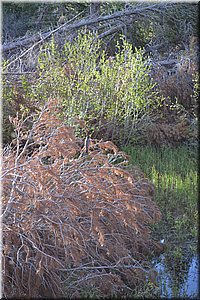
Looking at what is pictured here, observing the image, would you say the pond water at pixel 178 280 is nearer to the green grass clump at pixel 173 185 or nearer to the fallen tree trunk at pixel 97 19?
the green grass clump at pixel 173 185

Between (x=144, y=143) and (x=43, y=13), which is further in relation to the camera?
(x=43, y=13)

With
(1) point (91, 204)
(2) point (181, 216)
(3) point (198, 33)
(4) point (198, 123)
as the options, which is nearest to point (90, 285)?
(1) point (91, 204)

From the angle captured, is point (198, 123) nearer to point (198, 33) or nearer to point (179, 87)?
point (179, 87)

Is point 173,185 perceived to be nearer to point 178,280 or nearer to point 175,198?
point 175,198

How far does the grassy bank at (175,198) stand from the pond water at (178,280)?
0.01 meters

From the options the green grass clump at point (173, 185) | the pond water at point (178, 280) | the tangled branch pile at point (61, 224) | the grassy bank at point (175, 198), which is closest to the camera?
the tangled branch pile at point (61, 224)

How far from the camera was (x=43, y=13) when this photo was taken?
13258 millimetres

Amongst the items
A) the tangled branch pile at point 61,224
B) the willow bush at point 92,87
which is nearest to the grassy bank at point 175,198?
the tangled branch pile at point 61,224

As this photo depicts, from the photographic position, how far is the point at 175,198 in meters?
5.79

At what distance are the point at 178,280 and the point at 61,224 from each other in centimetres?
134

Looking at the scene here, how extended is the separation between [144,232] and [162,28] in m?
8.75

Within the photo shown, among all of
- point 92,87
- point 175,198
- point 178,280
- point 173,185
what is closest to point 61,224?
point 178,280

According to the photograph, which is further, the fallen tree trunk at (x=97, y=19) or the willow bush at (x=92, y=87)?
the fallen tree trunk at (x=97, y=19)

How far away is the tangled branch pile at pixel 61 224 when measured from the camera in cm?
336
